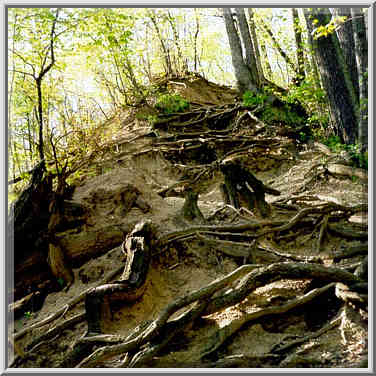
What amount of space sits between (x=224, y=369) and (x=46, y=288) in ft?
9.64

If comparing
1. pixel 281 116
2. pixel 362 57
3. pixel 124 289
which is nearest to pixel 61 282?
pixel 124 289

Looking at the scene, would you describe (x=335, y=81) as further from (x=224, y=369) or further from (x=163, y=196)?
(x=224, y=369)

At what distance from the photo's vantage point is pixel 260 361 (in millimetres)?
2840

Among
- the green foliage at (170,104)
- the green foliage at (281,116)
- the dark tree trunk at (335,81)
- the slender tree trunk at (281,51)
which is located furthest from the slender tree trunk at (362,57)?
the slender tree trunk at (281,51)

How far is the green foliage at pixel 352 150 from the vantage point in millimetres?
5422

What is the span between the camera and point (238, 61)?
35.5ft

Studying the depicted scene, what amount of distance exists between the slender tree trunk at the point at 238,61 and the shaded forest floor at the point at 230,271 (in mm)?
3667

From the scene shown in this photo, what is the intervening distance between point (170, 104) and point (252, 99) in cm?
239

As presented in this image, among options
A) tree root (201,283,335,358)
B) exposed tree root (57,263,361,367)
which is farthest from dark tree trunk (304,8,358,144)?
tree root (201,283,335,358)

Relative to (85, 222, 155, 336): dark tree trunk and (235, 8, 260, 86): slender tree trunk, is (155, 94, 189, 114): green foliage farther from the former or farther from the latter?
(85, 222, 155, 336): dark tree trunk

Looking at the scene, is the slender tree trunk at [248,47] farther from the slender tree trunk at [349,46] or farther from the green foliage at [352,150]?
the green foliage at [352,150]

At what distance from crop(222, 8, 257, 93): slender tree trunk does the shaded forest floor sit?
3.67 m

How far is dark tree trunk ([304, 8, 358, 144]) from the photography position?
21.7ft

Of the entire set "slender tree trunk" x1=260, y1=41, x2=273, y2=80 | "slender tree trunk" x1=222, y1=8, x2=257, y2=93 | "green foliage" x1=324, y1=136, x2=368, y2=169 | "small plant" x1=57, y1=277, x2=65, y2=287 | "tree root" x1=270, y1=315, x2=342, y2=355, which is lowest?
"tree root" x1=270, y1=315, x2=342, y2=355
